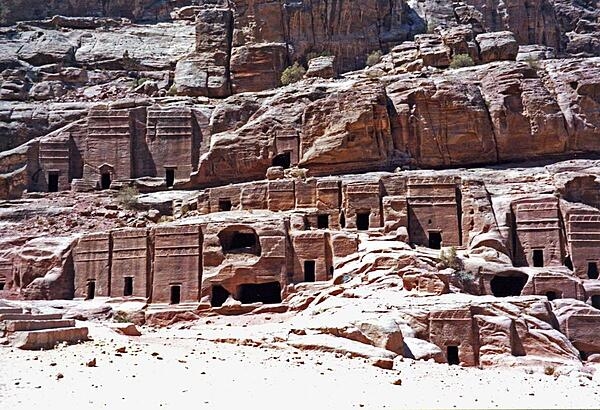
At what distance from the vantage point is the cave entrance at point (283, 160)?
47.2 meters

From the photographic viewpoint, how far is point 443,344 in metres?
29.2

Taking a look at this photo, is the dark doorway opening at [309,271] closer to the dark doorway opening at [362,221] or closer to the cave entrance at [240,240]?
the cave entrance at [240,240]

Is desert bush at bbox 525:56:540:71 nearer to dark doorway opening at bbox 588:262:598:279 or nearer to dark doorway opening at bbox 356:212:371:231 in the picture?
dark doorway opening at bbox 588:262:598:279

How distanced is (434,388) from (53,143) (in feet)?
120

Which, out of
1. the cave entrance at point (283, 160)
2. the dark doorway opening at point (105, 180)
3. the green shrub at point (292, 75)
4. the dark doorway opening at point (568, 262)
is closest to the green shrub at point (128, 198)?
the dark doorway opening at point (105, 180)

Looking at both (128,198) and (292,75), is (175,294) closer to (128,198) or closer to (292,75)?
(128,198)

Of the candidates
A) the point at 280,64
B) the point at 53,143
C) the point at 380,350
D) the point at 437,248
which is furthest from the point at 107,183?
the point at 380,350

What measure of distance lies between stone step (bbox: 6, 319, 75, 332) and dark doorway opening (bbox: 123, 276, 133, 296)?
13.4 metres

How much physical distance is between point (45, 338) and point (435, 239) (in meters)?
23.2

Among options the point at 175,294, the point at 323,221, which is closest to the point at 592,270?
the point at 323,221

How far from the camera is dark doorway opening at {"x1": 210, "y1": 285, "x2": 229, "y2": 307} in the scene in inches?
1495

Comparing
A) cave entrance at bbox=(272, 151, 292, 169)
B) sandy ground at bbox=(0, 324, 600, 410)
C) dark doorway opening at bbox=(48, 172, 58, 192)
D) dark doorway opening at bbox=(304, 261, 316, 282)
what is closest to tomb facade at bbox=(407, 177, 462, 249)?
dark doorway opening at bbox=(304, 261, 316, 282)

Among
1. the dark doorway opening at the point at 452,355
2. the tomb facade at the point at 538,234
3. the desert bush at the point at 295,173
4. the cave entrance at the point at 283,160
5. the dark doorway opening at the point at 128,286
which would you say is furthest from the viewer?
the cave entrance at the point at 283,160

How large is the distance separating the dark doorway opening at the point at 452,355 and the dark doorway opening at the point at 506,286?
869cm
